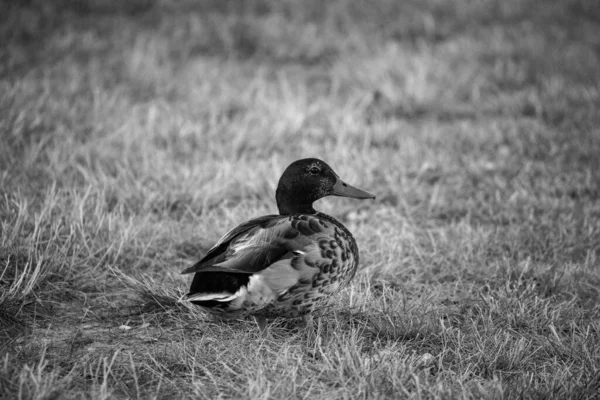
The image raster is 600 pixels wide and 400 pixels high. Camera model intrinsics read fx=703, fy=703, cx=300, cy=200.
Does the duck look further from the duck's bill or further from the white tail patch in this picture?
the duck's bill

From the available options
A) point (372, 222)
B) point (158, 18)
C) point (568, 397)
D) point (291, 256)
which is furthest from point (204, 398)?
point (158, 18)

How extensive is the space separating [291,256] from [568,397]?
105cm

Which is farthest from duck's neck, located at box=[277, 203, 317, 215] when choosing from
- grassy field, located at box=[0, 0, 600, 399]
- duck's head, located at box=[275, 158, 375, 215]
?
grassy field, located at box=[0, 0, 600, 399]

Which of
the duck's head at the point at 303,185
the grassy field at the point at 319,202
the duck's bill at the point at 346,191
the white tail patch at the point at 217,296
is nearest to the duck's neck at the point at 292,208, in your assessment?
the duck's head at the point at 303,185

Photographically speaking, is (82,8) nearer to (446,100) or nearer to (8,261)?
(446,100)

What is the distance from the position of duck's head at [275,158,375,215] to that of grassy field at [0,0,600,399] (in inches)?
17.4

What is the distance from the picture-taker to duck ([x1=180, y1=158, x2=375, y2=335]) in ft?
8.26

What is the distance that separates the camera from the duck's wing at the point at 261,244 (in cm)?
252

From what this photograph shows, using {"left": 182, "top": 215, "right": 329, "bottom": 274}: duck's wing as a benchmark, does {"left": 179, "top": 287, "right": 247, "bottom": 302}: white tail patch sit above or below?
below

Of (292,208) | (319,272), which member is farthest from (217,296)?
(292,208)

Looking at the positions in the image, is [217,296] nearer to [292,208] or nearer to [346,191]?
[292,208]

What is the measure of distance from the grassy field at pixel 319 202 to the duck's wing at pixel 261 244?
0.32 meters

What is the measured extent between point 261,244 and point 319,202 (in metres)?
1.60

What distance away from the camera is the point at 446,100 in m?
5.91
